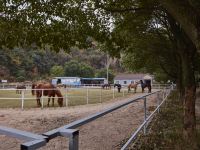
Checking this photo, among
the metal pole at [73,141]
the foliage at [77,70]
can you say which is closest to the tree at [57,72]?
the foliage at [77,70]

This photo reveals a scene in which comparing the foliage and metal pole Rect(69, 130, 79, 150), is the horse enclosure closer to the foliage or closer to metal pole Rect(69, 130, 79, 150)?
metal pole Rect(69, 130, 79, 150)

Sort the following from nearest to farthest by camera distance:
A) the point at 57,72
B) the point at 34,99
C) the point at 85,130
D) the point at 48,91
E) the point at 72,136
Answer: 1. the point at 72,136
2. the point at 85,130
3. the point at 48,91
4. the point at 34,99
5. the point at 57,72

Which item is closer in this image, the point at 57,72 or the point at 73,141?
the point at 73,141

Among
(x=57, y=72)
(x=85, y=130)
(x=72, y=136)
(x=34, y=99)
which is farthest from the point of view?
(x=57, y=72)

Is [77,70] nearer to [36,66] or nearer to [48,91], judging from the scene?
[36,66]

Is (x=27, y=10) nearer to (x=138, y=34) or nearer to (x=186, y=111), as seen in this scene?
(x=186, y=111)

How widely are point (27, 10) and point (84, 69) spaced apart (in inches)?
4335

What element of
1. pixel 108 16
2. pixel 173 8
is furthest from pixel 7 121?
pixel 173 8

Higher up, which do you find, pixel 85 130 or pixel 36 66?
pixel 36 66

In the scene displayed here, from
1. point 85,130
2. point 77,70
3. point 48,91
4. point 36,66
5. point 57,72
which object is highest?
point 36,66

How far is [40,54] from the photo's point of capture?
122812mm

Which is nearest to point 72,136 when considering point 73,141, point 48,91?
point 73,141

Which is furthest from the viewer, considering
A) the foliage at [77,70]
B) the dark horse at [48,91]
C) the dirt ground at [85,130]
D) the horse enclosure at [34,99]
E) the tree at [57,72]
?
the foliage at [77,70]

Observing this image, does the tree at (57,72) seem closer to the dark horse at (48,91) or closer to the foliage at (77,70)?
the foliage at (77,70)
